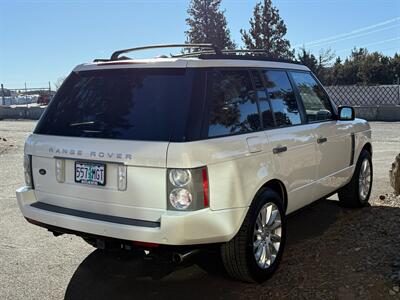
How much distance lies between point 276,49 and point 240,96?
4439 cm

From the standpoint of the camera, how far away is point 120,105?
3.77m

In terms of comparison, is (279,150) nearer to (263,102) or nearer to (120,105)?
(263,102)

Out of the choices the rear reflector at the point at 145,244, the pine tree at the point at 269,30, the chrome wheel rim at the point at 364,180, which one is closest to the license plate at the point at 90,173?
the rear reflector at the point at 145,244

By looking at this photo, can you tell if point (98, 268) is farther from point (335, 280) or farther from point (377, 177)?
point (377, 177)

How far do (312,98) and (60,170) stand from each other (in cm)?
290

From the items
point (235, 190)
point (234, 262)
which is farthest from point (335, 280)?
point (235, 190)

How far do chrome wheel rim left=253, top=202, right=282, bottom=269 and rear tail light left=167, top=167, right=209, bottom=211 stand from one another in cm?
81

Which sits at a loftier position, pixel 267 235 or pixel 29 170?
pixel 29 170

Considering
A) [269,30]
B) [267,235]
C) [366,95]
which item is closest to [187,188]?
[267,235]

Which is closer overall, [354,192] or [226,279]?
[226,279]

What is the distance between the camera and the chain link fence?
30812 mm

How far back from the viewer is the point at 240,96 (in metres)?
3.97

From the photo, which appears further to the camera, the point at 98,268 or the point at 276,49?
the point at 276,49

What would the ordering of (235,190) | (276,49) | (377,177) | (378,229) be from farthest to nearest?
1. (276,49)
2. (377,177)
3. (378,229)
4. (235,190)
